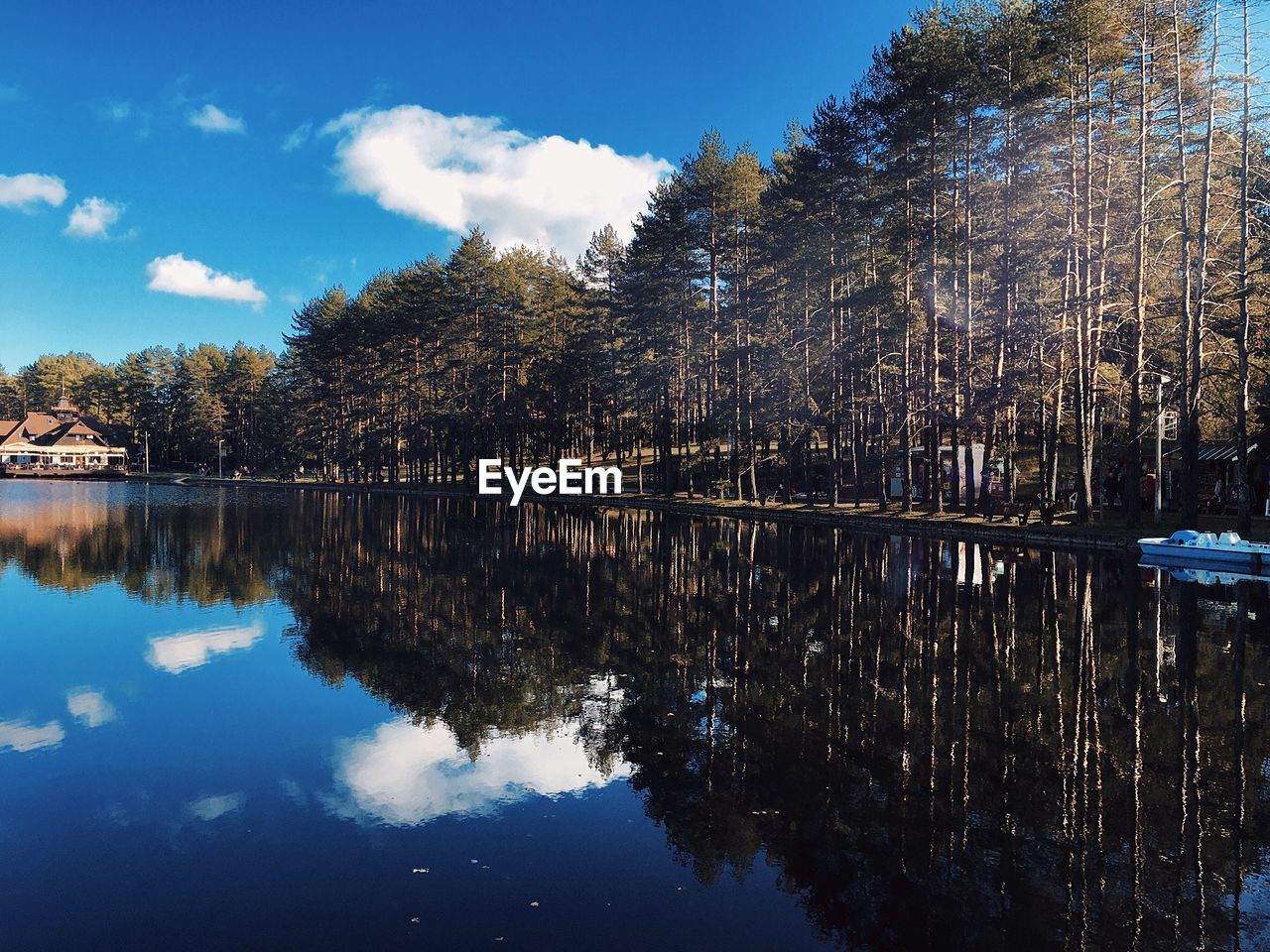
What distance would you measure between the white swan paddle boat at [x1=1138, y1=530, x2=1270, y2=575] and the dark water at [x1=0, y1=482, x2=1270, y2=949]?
661cm

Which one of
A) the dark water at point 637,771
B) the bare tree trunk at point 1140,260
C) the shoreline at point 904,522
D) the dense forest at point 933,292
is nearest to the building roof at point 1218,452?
the dense forest at point 933,292

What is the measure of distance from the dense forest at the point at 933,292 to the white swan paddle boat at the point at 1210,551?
3.92 m

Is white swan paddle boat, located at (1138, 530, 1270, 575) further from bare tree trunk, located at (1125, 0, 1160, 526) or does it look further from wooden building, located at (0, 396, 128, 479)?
wooden building, located at (0, 396, 128, 479)

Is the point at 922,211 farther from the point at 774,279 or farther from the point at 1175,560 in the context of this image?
the point at 1175,560

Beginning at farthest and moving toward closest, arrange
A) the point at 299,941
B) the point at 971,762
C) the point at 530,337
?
the point at 530,337 < the point at 971,762 < the point at 299,941

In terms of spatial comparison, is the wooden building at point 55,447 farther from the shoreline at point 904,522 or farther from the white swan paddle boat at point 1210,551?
the white swan paddle boat at point 1210,551

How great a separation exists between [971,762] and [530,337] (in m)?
69.1

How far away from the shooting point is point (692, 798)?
884 cm

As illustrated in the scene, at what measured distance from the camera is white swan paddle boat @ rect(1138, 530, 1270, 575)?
25.7 meters

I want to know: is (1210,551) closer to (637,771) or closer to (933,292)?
(933,292)

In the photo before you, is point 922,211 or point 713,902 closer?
point 713,902

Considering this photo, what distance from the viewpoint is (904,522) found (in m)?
39.8

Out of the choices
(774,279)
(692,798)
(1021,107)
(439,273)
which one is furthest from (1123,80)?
(439,273)

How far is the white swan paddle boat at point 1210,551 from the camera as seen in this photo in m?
25.7
